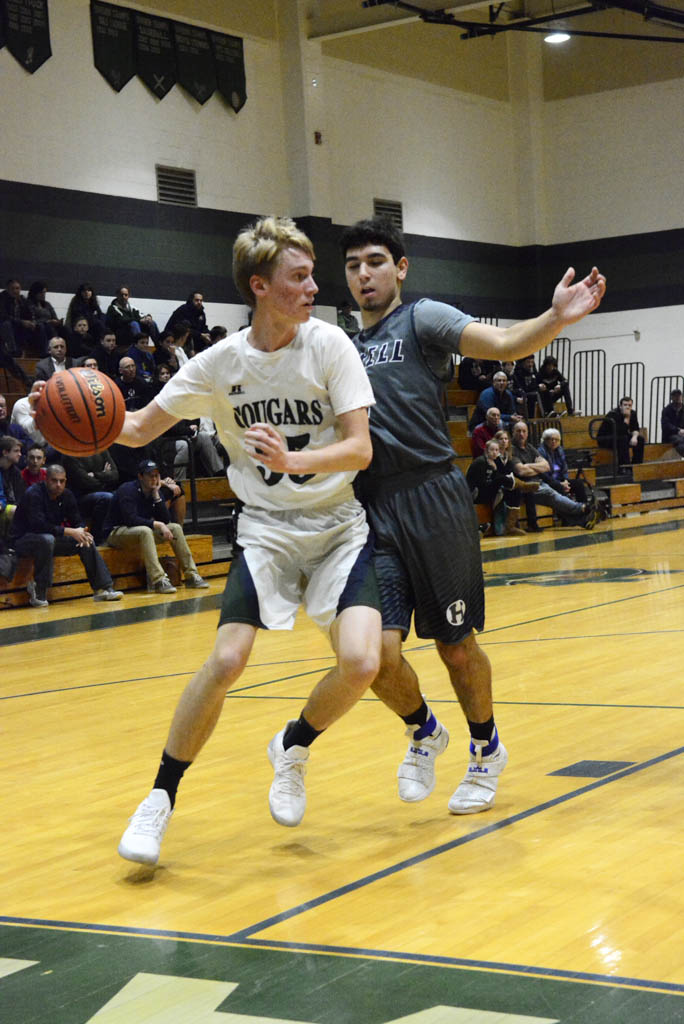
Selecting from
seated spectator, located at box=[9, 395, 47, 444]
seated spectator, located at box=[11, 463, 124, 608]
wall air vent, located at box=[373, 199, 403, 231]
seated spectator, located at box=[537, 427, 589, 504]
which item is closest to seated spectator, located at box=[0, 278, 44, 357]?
seated spectator, located at box=[9, 395, 47, 444]

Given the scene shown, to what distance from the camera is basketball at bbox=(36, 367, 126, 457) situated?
3645 mm

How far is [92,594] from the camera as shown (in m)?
11.8

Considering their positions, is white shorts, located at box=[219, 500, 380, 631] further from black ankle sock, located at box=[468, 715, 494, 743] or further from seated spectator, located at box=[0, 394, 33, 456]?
seated spectator, located at box=[0, 394, 33, 456]

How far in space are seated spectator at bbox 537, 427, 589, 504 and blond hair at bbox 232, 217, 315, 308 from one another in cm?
1303

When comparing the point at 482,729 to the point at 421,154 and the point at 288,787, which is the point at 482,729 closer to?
the point at 288,787

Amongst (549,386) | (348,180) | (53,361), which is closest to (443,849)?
(53,361)

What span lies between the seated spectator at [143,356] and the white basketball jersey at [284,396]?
10575 millimetres

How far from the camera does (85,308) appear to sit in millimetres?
15461

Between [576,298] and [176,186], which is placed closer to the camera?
[576,298]

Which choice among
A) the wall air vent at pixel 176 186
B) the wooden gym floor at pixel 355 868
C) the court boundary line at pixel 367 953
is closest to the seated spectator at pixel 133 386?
the wall air vent at pixel 176 186

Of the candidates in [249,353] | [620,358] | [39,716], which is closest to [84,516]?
[39,716]

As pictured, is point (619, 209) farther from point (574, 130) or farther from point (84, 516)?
point (84, 516)

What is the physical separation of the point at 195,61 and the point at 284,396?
51.7ft

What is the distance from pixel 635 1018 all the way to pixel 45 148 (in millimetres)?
15572
